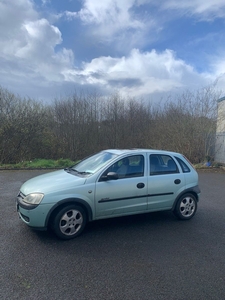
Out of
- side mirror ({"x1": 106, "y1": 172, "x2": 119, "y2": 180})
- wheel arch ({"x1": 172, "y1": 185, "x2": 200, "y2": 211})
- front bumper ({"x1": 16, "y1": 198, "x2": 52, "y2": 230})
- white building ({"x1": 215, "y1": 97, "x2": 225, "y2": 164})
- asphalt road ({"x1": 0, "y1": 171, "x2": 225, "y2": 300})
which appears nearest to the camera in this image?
asphalt road ({"x1": 0, "y1": 171, "x2": 225, "y2": 300})

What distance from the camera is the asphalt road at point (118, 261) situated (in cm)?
272

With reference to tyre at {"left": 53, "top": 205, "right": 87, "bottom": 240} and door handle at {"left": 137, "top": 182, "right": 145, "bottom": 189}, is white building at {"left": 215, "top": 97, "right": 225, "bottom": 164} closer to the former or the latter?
door handle at {"left": 137, "top": 182, "right": 145, "bottom": 189}

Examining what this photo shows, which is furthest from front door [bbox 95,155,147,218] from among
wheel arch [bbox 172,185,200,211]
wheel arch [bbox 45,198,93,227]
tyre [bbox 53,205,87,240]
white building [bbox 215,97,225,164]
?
white building [bbox 215,97,225,164]

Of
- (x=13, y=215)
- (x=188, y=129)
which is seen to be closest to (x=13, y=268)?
(x=13, y=215)

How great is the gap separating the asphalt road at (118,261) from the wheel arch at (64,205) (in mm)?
366

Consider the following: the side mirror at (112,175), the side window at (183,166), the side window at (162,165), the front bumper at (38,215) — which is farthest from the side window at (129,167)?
the front bumper at (38,215)

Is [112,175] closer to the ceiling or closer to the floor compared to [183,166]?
closer to the floor

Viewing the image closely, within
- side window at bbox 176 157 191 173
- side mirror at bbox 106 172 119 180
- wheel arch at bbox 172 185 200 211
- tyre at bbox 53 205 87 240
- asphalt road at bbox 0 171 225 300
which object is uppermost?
side window at bbox 176 157 191 173

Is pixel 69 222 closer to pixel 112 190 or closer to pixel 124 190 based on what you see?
pixel 112 190

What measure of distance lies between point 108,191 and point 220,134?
1273 cm

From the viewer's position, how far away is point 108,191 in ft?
14.1

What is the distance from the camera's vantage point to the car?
3.94 m

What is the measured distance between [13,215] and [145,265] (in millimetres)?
3327

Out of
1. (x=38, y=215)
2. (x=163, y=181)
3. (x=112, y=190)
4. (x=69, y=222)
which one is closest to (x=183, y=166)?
(x=163, y=181)
